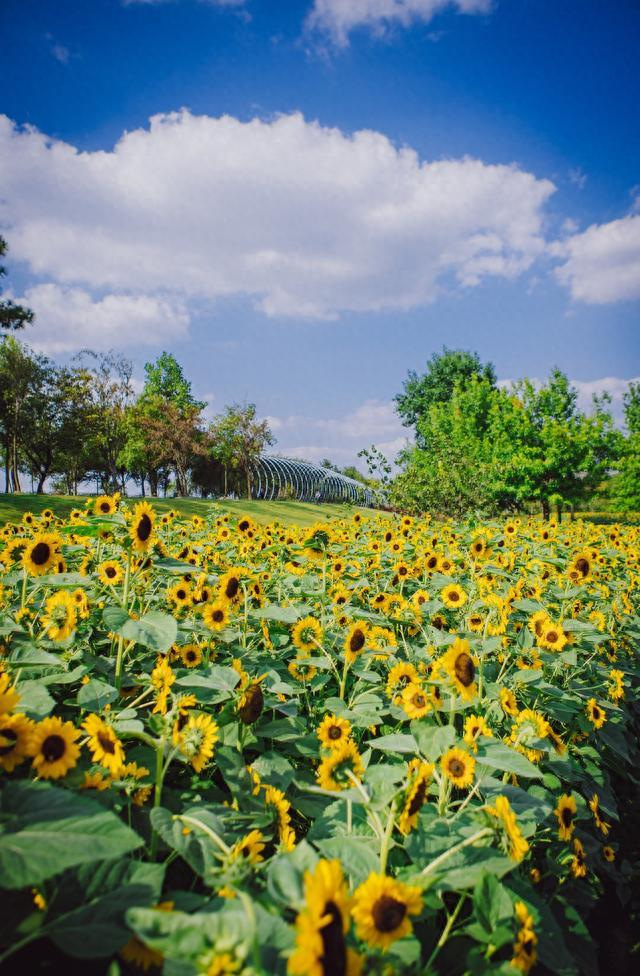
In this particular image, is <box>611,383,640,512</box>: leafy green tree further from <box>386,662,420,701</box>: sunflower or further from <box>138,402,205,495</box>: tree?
<box>138,402,205,495</box>: tree

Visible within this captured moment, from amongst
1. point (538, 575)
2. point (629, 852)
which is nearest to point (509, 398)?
point (538, 575)

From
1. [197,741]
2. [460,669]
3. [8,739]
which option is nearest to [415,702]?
[460,669]

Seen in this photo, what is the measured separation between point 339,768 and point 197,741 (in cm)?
51

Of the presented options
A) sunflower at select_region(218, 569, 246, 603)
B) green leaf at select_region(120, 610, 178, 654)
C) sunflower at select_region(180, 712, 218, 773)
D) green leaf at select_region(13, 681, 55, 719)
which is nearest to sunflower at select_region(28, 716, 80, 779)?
green leaf at select_region(13, 681, 55, 719)

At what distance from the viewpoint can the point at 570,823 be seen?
181 cm

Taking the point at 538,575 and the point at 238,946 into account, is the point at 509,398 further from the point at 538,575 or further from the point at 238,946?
the point at 238,946

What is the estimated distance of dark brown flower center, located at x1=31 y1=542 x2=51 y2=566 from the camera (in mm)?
2270

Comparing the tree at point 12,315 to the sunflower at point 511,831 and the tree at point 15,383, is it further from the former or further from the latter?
the sunflower at point 511,831

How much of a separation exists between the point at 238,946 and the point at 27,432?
35.5m

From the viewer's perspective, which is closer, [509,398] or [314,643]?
[314,643]

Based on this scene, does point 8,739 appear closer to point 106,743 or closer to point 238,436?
point 106,743

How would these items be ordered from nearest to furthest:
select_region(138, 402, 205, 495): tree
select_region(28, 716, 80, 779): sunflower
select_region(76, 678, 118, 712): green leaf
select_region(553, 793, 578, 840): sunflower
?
select_region(28, 716, 80, 779): sunflower → select_region(76, 678, 118, 712): green leaf → select_region(553, 793, 578, 840): sunflower → select_region(138, 402, 205, 495): tree

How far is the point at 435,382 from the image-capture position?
163 feet

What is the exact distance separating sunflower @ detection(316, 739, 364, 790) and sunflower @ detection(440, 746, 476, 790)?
26cm
